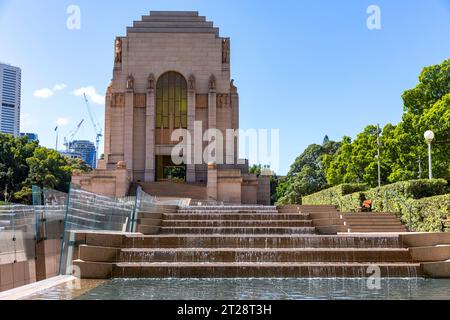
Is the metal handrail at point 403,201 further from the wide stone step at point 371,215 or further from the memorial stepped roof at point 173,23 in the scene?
the memorial stepped roof at point 173,23

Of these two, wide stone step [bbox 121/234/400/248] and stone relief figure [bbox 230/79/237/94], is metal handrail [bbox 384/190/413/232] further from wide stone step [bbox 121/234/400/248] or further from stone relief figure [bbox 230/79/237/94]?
stone relief figure [bbox 230/79/237/94]

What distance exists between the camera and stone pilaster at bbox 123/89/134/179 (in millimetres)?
46688

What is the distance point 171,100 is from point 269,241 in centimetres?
3433

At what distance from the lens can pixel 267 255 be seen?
14.2m

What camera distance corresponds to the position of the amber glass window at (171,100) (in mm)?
47781

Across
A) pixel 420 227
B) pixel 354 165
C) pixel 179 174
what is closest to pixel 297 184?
pixel 179 174

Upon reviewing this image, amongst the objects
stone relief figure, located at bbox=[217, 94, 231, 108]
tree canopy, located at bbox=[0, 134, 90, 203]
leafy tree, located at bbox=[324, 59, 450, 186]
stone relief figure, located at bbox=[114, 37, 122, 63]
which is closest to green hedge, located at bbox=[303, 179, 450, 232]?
leafy tree, located at bbox=[324, 59, 450, 186]

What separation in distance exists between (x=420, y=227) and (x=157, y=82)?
31613 mm

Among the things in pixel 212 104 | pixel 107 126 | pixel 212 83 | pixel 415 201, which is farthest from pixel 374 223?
pixel 107 126

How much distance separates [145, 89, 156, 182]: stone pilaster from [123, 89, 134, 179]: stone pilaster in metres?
1.43

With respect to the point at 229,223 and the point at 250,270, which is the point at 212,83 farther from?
the point at 250,270

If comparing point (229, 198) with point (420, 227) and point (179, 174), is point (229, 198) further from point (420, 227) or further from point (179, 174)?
point (179, 174)
